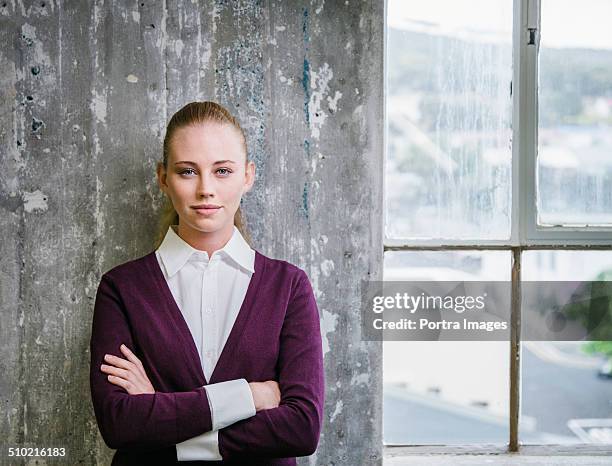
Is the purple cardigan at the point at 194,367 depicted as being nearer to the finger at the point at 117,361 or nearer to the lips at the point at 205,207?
the finger at the point at 117,361

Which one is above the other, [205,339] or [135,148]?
[135,148]

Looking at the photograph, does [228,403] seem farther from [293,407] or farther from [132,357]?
[132,357]

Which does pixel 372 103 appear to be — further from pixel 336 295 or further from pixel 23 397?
pixel 23 397

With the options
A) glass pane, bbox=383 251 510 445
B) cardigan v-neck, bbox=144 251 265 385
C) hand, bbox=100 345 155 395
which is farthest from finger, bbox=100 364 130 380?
glass pane, bbox=383 251 510 445

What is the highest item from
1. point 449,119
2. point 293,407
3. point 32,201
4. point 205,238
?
point 449,119

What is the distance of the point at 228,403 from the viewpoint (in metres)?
1.58

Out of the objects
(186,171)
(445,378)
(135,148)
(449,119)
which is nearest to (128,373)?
(186,171)

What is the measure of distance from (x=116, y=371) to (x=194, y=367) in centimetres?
19

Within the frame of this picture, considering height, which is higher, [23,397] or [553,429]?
[23,397]

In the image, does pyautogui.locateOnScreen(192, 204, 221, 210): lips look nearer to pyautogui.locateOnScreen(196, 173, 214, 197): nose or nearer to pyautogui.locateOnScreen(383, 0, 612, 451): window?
pyautogui.locateOnScreen(196, 173, 214, 197): nose

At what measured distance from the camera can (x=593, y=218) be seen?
2.46 m

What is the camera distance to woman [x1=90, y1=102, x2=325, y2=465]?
158cm

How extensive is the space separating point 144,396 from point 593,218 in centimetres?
175

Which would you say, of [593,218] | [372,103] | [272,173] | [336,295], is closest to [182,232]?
[272,173]
